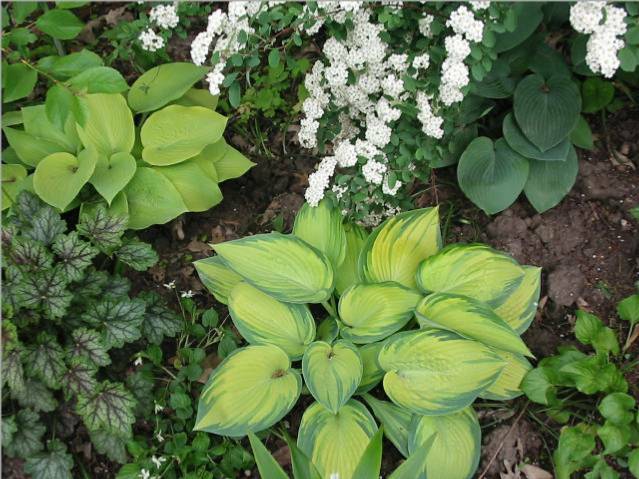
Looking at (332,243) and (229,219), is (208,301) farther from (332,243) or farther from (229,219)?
(332,243)

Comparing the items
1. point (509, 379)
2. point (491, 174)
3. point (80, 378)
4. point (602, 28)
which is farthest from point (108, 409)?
point (602, 28)

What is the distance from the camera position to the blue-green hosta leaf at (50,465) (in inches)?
70.7

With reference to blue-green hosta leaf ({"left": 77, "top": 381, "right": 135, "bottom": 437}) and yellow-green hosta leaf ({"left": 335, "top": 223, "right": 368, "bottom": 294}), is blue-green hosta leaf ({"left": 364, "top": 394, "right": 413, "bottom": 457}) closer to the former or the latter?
yellow-green hosta leaf ({"left": 335, "top": 223, "right": 368, "bottom": 294})

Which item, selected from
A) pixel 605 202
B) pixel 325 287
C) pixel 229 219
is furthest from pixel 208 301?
pixel 605 202

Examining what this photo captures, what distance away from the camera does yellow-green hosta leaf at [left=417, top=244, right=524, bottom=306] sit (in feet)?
6.01

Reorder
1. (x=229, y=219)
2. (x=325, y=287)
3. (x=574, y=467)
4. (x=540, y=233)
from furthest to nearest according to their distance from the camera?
(x=229, y=219), (x=540, y=233), (x=325, y=287), (x=574, y=467)

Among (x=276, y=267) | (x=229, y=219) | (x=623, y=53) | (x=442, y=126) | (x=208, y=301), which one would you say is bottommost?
(x=208, y=301)

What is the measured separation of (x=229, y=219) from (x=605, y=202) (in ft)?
4.10

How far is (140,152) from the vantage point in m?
2.22

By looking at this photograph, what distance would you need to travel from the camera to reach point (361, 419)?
70.6 inches

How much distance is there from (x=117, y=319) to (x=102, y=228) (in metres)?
0.27

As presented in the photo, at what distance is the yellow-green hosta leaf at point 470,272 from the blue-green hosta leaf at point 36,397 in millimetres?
1072

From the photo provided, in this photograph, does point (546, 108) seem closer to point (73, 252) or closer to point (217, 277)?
point (217, 277)

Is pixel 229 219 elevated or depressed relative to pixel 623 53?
depressed
